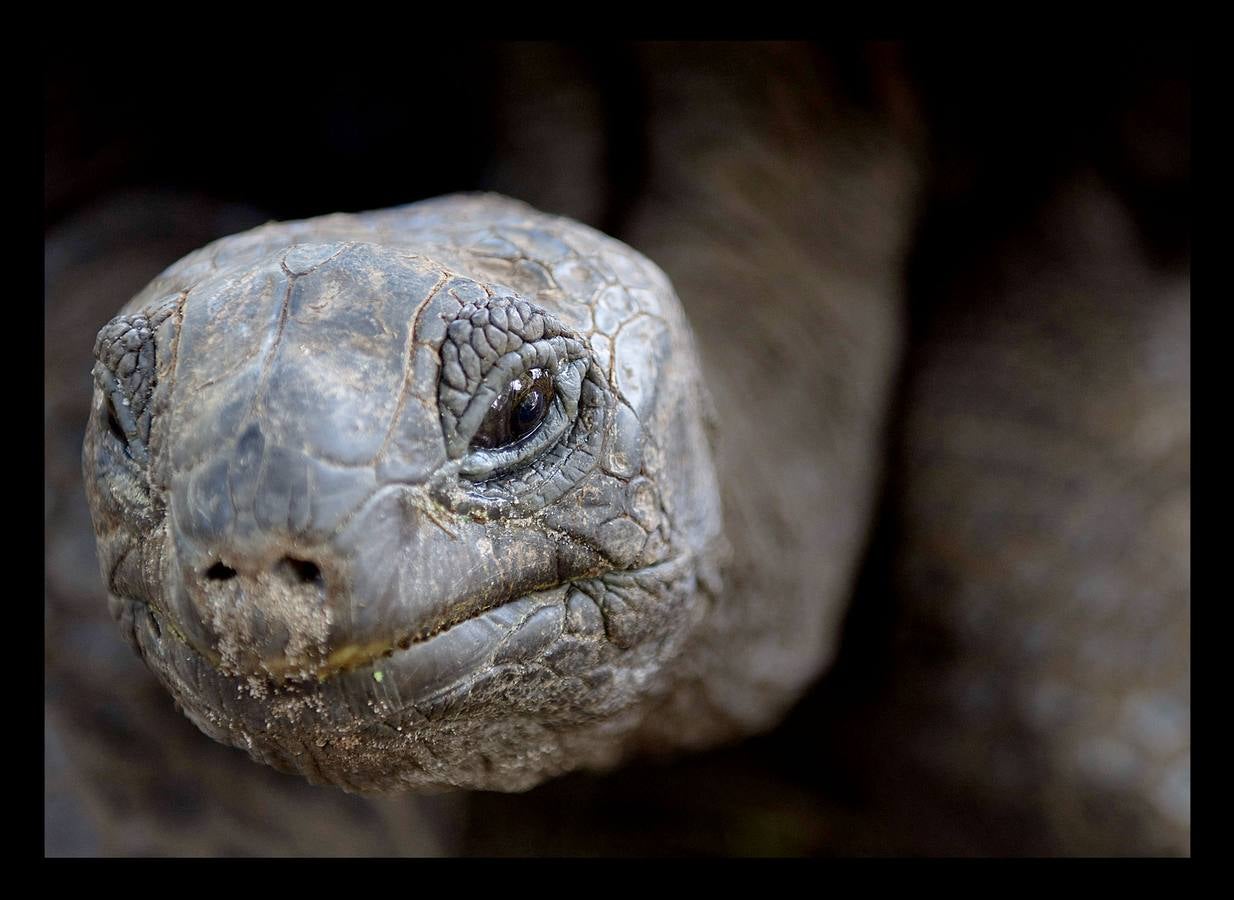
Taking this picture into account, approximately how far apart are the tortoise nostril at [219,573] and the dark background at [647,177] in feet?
5.32

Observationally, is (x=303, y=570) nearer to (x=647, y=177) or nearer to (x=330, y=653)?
(x=330, y=653)

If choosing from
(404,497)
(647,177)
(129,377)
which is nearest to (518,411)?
(404,497)

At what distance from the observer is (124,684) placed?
7.58ft

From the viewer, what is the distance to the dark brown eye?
124cm

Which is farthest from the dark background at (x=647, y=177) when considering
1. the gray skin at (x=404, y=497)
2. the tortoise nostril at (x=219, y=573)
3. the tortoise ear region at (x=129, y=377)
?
the tortoise nostril at (x=219, y=573)

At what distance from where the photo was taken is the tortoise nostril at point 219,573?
1.10 metres

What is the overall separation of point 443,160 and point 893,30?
52.9 inches

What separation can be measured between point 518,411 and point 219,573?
1.29 ft

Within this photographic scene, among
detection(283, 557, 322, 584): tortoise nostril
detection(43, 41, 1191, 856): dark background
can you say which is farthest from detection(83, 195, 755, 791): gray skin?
detection(43, 41, 1191, 856): dark background

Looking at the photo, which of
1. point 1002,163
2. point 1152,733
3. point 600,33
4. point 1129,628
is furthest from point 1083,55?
point 1152,733

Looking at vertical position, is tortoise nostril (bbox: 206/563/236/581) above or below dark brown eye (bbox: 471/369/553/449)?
below

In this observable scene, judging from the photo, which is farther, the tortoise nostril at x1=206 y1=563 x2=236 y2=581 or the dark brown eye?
the dark brown eye

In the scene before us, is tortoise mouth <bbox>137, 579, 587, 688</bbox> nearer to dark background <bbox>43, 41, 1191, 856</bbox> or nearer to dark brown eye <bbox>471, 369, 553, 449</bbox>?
dark brown eye <bbox>471, 369, 553, 449</bbox>

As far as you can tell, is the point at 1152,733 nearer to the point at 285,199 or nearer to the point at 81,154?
the point at 285,199
